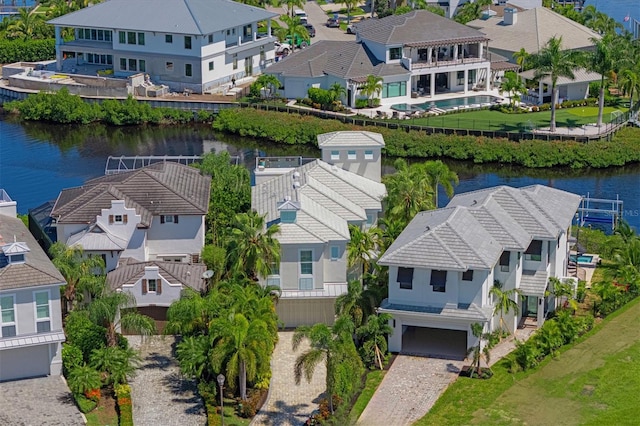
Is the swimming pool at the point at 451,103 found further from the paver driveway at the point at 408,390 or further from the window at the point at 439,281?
the paver driveway at the point at 408,390

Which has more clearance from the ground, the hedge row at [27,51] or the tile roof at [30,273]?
the hedge row at [27,51]

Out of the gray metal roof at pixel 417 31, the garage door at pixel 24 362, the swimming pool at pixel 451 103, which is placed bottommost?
the garage door at pixel 24 362

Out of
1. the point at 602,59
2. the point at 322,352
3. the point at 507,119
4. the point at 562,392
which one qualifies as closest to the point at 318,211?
the point at 322,352

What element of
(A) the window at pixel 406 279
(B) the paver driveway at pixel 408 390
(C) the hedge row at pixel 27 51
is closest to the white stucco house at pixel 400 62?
(C) the hedge row at pixel 27 51

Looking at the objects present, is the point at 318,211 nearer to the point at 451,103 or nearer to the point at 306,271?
the point at 306,271

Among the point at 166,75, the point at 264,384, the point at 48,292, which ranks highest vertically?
the point at 166,75

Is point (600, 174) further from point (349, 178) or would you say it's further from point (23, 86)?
point (23, 86)

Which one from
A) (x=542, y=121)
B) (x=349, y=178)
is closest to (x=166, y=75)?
(x=542, y=121)
